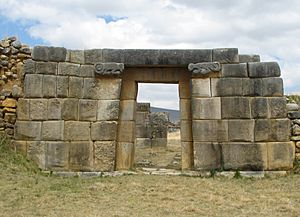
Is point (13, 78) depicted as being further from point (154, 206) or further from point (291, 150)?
point (291, 150)

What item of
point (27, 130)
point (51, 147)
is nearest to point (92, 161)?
point (51, 147)

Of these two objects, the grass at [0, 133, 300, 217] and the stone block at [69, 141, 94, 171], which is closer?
the grass at [0, 133, 300, 217]

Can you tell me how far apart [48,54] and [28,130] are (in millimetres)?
1953

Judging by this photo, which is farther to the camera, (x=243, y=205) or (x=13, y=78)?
(x=13, y=78)

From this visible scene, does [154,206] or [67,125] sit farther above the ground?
[67,125]

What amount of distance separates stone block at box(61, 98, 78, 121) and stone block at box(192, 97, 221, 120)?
2944 mm

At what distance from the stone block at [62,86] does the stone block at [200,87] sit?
10.3 feet

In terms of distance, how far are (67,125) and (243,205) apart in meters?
4.91

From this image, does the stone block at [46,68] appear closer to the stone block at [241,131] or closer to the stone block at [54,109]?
the stone block at [54,109]

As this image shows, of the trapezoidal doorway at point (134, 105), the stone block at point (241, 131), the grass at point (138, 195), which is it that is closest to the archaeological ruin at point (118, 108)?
the stone block at point (241, 131)

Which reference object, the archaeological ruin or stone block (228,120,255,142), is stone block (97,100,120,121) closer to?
the archaeological ruin

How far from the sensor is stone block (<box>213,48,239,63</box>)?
32.5 ft

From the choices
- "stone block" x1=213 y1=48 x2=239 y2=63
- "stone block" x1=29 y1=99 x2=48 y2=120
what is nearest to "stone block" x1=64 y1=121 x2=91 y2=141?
"stone block" x1=29 y1=99 x2=48 y2=120

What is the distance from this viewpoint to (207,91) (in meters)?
9.93
